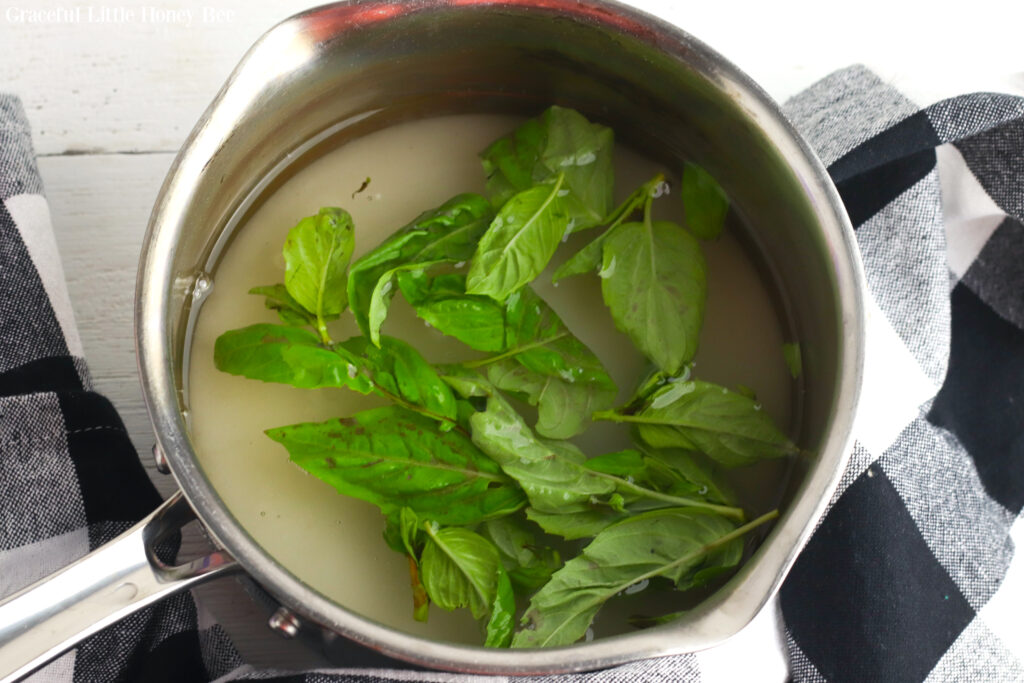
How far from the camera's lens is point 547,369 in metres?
0.62

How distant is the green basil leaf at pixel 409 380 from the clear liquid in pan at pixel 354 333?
0.05 m

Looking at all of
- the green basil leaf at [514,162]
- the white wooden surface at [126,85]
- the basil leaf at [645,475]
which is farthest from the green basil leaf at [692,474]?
the white wooden surface at [126,85]

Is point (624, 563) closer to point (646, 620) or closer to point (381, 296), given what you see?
point (646, 620)

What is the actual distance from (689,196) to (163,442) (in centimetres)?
42

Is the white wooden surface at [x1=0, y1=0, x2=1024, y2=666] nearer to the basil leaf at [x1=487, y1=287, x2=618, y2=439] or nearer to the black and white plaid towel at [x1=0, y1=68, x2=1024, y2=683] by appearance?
the black and white plaid towel at [x1=0, y1=68, x2=1024, y2=683]

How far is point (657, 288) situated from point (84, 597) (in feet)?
1.30

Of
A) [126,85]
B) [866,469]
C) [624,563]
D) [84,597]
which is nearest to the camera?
[84,597]

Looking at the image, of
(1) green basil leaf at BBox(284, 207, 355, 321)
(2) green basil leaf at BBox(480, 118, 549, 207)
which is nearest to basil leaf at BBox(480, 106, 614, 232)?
(2) green basil leaf at BBox(480, 118, 549, 207)

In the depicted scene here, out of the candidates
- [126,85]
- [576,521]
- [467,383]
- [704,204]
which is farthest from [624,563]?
[126,85]

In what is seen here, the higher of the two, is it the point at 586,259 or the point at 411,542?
the point at 586,259

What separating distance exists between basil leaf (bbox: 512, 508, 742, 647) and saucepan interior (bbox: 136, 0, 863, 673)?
2.6 inches

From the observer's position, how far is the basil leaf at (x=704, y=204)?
704 mm

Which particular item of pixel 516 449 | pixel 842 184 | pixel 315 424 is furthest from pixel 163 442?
pixel 842 184

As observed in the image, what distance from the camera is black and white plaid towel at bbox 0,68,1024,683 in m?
0.68
